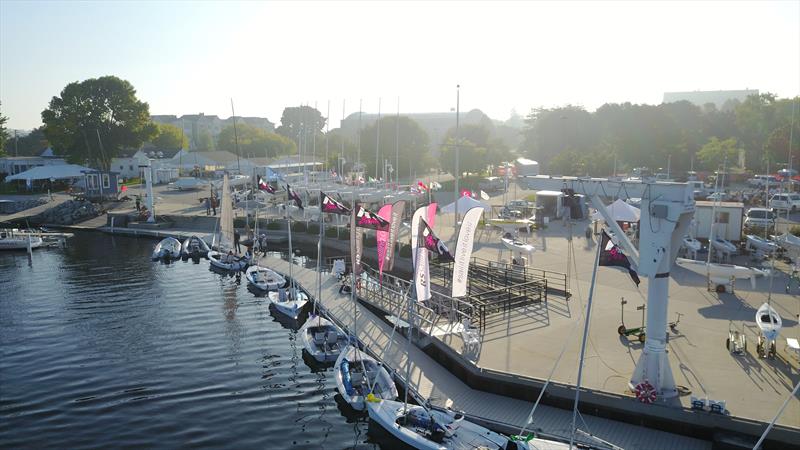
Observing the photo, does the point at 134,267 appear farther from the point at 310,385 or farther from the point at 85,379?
the point at 310,385

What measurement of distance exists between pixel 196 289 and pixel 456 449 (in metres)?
25.8

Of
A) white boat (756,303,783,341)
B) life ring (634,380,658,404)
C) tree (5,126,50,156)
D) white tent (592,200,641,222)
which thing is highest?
tree (5,126,50,156)

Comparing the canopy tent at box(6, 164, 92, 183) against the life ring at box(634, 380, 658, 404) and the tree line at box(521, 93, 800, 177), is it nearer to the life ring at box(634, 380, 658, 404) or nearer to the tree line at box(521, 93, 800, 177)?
the tree line at box(521, 93, 800, 177)

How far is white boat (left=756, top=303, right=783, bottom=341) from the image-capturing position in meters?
20.1

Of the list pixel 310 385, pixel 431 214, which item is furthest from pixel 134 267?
pixel 431 214

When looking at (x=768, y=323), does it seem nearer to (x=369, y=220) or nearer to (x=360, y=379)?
(x=360, y=379)

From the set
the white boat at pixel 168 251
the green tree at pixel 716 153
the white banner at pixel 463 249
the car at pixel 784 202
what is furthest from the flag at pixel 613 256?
the green tree at pixel 716 153

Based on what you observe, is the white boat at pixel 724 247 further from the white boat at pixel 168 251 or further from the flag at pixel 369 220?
the white boat at pixel 168 251

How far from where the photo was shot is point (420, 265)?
65.7ft

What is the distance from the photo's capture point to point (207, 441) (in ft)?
61.9

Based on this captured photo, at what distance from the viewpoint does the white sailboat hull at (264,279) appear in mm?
36750

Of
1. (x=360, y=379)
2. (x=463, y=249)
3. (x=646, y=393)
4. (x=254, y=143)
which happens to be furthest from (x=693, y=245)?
(x=254, y=143)

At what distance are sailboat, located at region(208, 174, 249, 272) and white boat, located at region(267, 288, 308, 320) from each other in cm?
880

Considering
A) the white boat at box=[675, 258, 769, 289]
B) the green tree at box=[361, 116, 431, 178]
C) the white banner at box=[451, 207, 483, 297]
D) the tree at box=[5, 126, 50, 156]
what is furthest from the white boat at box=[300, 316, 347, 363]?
the tree at box=[5, 126, 50, 156]
